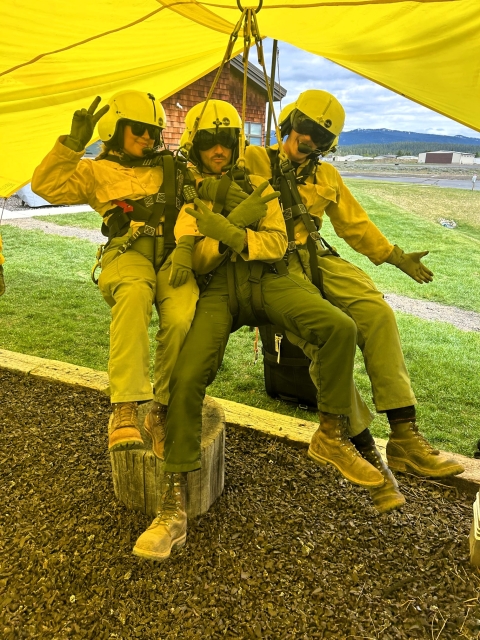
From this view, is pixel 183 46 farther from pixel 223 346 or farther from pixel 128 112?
pixel 223 346

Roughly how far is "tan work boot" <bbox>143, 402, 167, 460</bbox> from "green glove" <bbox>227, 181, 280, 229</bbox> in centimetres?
101

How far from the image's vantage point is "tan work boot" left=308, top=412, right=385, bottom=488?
2.25 metres

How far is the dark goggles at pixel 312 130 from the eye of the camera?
276 cm

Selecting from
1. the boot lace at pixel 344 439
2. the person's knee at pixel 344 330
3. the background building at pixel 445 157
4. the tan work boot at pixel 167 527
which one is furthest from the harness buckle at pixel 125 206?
the background building at pixel 445 157

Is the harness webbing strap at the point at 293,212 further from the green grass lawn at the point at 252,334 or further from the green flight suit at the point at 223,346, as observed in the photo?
the green grass lawn at the point at 252,334

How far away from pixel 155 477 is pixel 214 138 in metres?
1.83

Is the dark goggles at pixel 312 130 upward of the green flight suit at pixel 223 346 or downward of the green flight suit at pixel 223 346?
upward

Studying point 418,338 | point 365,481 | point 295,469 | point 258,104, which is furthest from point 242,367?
point 258,104

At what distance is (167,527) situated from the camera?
2189 millimetres

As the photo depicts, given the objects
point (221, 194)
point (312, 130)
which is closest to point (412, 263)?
point (312, 130)

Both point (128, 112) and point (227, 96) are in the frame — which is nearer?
point (128, 112)

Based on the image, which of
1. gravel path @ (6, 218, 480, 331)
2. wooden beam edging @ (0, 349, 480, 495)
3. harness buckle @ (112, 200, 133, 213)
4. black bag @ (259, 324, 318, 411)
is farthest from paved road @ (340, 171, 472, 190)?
harness buckle @ (112, 200, 133, 213)

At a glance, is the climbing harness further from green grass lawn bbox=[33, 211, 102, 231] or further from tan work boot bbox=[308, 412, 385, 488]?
green grass lawn bbox=[33, 211, 102, 231]

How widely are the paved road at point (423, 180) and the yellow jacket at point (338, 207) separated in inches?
492
